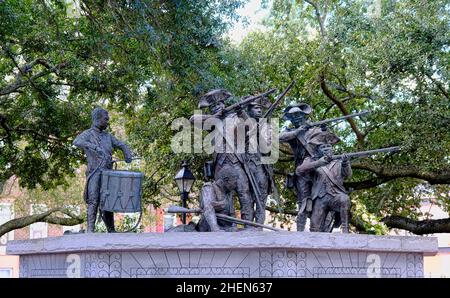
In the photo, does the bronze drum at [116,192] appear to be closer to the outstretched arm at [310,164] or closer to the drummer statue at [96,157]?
the drummer statue at [96,157]

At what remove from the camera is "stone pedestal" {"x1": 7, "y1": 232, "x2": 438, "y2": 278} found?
11.2 m

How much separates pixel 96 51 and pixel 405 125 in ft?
24.0

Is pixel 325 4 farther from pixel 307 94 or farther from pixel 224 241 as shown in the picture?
pixel 224 241

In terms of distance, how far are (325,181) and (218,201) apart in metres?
1.62

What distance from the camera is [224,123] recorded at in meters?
13.5

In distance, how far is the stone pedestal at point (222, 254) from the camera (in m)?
11.2

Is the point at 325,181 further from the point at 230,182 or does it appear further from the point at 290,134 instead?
the point at 230,182

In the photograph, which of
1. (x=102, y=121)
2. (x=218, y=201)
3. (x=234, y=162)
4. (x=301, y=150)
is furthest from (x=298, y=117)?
(x=102, y=121)

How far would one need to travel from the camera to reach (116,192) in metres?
13.0

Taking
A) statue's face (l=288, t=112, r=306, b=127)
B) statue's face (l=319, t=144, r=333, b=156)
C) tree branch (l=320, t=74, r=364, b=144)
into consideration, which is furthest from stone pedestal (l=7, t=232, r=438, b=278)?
tree branch (l=320, t=74, r=364, b=144)

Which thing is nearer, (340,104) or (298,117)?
(298,117)

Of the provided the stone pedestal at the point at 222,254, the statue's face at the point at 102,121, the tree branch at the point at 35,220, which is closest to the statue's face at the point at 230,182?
the statue's face at the point at 102,121

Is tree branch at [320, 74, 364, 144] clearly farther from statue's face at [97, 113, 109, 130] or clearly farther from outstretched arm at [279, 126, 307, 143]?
statue's face at [97, 113, 109, 130]

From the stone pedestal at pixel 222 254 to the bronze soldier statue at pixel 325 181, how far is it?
4.63ft
